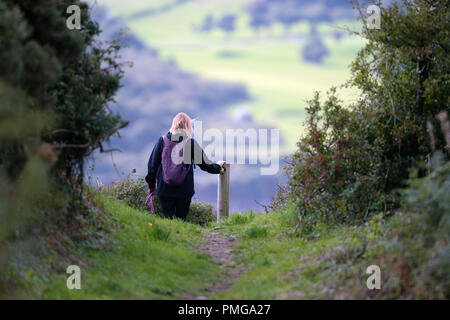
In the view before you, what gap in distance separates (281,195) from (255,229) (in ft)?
15.1

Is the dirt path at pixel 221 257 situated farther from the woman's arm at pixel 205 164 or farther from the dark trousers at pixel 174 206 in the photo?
the woman's arm at pixel 205 164

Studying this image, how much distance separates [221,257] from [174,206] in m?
2.90

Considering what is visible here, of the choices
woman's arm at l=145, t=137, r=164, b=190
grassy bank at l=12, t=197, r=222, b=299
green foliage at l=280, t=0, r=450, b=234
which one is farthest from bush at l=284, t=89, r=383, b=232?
woman's arm at l=145, t=137, r=164, b=190

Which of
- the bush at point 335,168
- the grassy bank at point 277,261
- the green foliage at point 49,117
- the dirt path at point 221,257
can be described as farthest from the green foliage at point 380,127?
the green foliage at point 49,117

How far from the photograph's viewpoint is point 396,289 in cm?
606

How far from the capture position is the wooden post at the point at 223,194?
1422 cm

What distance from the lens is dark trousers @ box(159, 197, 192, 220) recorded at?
1166cm

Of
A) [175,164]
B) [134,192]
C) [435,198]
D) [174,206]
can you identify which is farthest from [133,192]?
[435,198]

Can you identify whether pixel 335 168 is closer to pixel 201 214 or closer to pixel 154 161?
pixel 154 161

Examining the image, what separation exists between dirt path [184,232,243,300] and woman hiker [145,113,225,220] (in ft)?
3.45

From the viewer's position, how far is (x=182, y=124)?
11.3 metres

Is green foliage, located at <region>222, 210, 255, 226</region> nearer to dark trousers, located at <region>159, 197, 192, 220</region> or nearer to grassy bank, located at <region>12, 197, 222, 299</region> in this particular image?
dark trousers, located at <region>159, 197, 192, 220</region>
